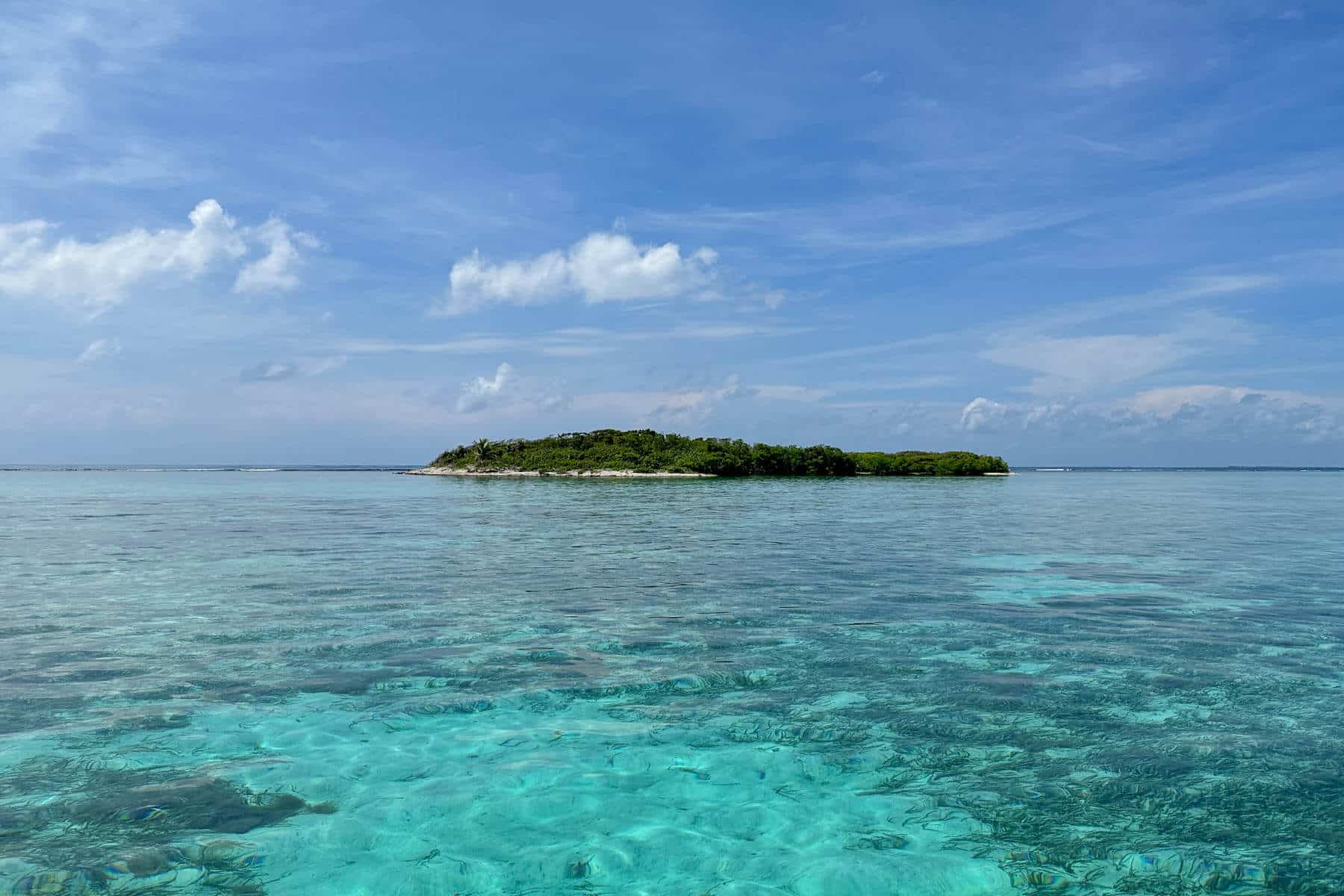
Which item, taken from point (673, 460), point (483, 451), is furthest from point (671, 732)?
point (483, 451)

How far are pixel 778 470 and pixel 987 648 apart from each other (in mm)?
141574

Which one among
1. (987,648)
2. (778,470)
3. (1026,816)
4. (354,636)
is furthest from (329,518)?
(778,470)

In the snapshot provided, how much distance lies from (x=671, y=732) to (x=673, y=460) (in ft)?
452

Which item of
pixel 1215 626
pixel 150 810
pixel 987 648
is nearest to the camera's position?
pixel 150 810

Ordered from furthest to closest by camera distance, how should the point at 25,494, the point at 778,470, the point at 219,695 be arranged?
the point at 778,470
the point at 25,494
the point at 219,695

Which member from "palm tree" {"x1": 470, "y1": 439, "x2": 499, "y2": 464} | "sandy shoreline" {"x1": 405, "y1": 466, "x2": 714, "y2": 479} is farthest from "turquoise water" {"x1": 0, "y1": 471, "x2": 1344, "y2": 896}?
"palm tree" {"x1": 470, "y1": 439, "x2": 499, "y2": 464}

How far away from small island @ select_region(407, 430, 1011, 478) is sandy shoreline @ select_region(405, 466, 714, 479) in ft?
0.52

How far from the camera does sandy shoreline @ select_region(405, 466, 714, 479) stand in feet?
452

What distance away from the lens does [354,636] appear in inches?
545

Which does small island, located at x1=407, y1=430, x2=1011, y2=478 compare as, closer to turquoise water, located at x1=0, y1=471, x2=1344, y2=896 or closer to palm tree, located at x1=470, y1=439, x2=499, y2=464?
palm tree, located at x1=470, y1=439, x2=499, y2=464

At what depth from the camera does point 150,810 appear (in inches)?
277

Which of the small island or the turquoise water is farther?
the small island

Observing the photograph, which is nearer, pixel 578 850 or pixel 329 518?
pixel 578 850

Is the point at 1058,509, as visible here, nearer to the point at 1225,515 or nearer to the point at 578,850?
the point at 1225,515
